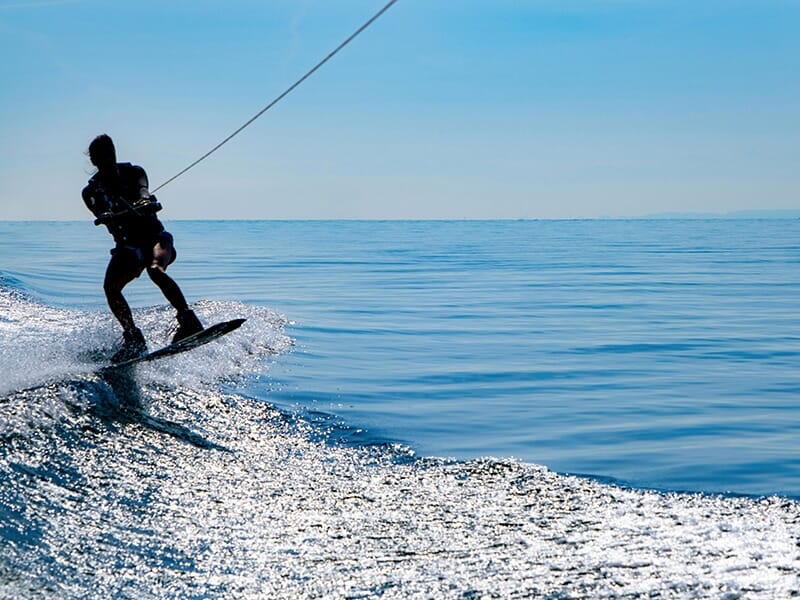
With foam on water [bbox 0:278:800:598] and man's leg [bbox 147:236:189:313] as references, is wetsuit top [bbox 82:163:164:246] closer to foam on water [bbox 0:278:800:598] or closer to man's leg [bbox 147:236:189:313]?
man's leg [bbox 147:236:189:313]

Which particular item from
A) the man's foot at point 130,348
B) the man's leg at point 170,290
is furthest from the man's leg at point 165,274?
the man's foot at point 130,348

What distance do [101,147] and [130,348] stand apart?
2544 millimetres

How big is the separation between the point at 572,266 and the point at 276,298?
24.1 m

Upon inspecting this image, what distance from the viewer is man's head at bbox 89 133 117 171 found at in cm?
1099

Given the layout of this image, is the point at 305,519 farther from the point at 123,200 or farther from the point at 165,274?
the point at 123,200

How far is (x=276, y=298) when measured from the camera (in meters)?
30.3

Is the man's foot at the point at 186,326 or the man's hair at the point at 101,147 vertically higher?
the man's hair at the point at 101,147

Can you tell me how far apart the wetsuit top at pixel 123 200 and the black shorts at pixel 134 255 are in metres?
0.06

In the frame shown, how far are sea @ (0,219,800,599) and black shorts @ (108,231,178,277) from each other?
1299mm

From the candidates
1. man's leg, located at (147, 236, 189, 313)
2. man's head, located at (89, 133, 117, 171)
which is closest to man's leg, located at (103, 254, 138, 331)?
man's leg, located at (147, 236, 189, 313)

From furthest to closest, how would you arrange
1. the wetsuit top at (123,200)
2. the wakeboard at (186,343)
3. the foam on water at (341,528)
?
1. the wetsuit top at (123,200)
2. the wakeboard at (186,343)
3. the foam on water at (341,528)

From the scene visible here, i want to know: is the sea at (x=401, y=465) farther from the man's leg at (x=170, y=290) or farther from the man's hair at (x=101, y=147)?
the man's hair at (x=101, y=147)

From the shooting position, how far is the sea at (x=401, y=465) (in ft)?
17.9

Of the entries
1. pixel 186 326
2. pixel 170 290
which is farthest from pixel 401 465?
pixel 170 290
